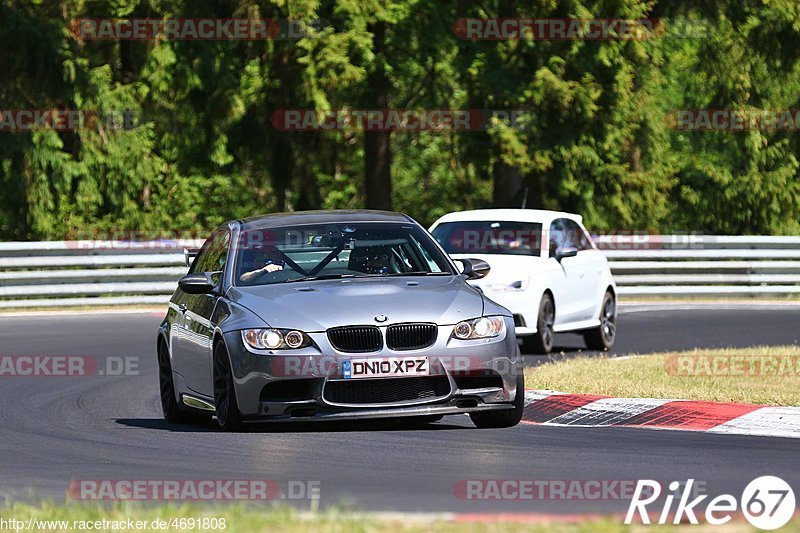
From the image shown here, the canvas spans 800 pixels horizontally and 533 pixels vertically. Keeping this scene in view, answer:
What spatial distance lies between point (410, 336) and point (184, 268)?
1711 centimetres

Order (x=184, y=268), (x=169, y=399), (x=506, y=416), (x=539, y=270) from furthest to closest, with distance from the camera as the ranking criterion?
(x=184, y=268), (x=539, y=270), (x=169, y=399), (x=506, y=416)

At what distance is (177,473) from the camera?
929cm

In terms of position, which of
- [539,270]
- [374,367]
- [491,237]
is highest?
[374,367]

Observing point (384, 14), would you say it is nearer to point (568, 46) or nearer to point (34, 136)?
point (568, 46)

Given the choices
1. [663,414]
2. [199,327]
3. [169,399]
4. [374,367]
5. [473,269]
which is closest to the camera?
[374,367]

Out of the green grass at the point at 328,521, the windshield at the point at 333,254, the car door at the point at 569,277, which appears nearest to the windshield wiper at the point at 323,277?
the windshield at the point at 333,254

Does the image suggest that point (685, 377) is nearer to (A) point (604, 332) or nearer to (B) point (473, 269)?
(B) point (473, 269)

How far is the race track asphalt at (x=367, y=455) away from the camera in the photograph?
852 cm

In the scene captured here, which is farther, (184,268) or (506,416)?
(184,268)

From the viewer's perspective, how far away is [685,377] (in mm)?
14727

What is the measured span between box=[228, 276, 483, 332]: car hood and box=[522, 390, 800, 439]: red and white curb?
4.78ft

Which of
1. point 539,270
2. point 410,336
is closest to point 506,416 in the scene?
point 410,336

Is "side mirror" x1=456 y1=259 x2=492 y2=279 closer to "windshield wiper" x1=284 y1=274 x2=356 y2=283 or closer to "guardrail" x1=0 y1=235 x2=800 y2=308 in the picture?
"windshield wiper" x1=284 y1=274 x2=356 y2=283

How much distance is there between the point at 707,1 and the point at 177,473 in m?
28.3
